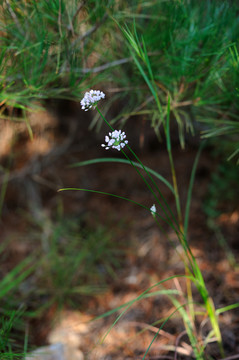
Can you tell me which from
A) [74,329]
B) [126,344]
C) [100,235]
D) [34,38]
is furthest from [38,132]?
[126,344]

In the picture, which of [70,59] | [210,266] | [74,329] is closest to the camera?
[70,59]

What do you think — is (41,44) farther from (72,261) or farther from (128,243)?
(128,243)

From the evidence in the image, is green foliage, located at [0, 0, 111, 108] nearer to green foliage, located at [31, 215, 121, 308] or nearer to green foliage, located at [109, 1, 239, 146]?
green foliage, located at [109, 1, 239, 146]

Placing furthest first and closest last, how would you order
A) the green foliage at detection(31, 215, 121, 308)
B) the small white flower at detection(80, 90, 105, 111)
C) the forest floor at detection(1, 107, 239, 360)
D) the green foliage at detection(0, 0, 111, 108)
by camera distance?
the green foliage at detection(31, 215, 121, 308) → the forest floor at detection(1, 107, 239, 360) → the green foliage at detection(0, 0, 111, 108) → the small white flower at detection(80, 90, 105, 111)

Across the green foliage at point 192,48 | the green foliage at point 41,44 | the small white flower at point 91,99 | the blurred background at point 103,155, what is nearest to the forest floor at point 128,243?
the blurred background at point 103,155

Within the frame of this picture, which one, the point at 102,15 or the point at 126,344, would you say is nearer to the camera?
the point at 102,15

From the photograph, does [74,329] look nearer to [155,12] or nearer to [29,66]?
[29,66]

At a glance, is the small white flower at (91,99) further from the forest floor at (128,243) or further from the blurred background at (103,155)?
the forest floor at (128,243)

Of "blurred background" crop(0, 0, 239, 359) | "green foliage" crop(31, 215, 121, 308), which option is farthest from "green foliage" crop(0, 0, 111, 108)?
"green foliage" crop(31, 215, 121, 308)

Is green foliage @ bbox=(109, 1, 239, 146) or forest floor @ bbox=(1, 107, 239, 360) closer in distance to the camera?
green foliage @ bbox=(109, 1, 239, 146)
